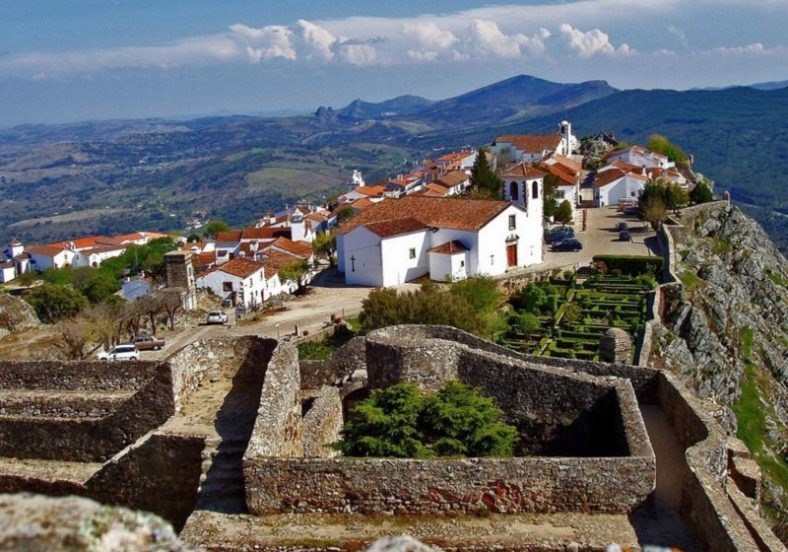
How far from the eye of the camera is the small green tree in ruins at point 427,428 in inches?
519

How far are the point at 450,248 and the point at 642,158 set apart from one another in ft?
130

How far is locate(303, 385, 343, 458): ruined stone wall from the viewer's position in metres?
14.5

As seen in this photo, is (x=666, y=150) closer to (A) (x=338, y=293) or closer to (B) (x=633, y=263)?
(B) (x=633, y=263)

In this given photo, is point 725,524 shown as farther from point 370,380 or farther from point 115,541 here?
point 115,541

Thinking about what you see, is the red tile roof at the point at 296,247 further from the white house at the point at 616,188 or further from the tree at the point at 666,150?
the tree at the point at 666,150

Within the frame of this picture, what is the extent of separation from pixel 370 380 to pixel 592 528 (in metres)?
6.00

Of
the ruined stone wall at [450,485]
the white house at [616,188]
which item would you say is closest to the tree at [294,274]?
the white house at [616,188]

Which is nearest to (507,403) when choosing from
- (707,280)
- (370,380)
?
(370,380)

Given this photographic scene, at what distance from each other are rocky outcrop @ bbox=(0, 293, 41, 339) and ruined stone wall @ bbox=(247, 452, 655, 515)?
24.4 meters

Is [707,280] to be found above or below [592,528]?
below

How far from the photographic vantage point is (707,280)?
43125mm

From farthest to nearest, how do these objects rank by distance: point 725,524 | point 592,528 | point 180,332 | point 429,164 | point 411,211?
1. point 429,164
2. point 411,211
3. point 180,332
4. point 592,528
5. point 725,524

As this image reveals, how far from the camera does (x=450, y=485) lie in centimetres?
1137

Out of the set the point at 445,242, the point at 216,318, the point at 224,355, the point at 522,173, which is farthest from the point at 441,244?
the point at 224,355
